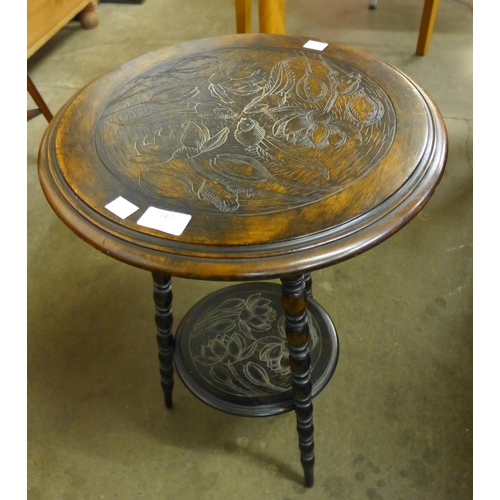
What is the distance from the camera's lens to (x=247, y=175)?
0.81 meters

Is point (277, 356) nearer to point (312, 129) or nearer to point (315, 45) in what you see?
point (312, 129)

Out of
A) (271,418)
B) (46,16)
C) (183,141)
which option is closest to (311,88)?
(183,141)

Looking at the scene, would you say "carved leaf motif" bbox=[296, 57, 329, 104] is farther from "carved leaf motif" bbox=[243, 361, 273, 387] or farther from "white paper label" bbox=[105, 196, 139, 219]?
"carved leaf motif" bbox=[243, 361, 273, 387]

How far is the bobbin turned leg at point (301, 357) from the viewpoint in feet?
2.73

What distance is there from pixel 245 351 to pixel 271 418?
7.3 inches

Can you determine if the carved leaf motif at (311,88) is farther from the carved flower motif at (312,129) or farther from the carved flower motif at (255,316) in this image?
the carved flower motif at (255,316)

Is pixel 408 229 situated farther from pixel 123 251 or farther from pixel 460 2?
pixel 460 2

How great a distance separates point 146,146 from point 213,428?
0.74m

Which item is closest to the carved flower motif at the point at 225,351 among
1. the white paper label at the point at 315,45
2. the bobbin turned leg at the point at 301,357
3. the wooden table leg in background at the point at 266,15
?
the bobbin turned leg at the point at 301,357

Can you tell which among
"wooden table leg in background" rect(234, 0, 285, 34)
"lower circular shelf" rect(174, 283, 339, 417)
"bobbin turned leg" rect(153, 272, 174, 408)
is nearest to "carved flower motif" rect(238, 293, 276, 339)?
"lower circular shelf" rect(174, 283, 339, 417)

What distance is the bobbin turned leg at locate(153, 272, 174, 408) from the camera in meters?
1.05

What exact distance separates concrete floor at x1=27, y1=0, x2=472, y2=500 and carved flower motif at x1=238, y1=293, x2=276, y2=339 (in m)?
0.23

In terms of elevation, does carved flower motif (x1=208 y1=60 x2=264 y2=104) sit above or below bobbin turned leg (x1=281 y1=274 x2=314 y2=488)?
above

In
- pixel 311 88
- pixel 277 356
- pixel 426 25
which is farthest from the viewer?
pixel 426 25
